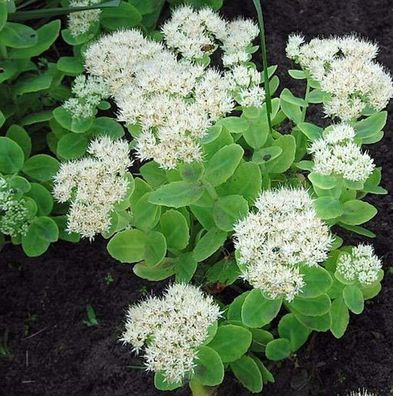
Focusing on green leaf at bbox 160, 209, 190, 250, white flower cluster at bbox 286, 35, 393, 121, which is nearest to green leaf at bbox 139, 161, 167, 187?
green leaf at bbox 160, 209, 190, 250

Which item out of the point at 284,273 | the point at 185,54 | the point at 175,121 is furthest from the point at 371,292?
the point at 185,54

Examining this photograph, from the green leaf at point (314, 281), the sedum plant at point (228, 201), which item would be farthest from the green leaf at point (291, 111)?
the green leaf at point (314, 281)

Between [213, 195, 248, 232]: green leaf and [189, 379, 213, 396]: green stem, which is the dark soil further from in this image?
[213, 195, 248, 232]: green leaf

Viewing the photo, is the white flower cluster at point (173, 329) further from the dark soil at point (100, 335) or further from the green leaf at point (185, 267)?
the dark soil at point (100, 335)

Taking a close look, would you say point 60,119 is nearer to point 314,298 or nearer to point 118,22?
point 118,22

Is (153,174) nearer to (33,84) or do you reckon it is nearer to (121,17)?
(33,84)

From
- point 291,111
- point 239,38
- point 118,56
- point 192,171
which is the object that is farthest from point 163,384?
point 239,38
